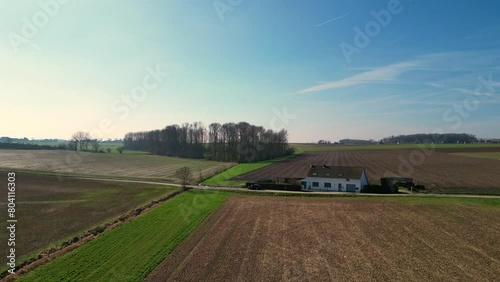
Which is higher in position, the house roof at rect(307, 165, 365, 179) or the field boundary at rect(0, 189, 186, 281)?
the house roof at rect(307, 165, 365, 179)

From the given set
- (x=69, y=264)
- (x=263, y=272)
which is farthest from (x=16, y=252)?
(x=263, y=272)

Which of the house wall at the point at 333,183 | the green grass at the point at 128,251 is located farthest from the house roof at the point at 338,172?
the green grass at the point at 128,251

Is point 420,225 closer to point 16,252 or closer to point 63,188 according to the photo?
point 16,252

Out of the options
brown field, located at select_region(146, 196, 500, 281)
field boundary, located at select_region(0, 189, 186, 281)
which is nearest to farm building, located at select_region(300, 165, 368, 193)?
brown field, located at select_region(146, 196, 500, 281)

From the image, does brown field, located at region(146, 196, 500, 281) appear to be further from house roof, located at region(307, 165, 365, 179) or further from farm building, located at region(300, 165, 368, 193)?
house roof, located at region(307, 165, 365, 179)

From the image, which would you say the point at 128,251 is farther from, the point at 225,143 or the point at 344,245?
the point at 225,143

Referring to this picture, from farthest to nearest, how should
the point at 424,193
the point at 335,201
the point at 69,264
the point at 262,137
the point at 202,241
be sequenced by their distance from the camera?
the point at 262,137 → the point at 424,193 → the point at 335,201 → the point at 202,241 → the point at 69,264

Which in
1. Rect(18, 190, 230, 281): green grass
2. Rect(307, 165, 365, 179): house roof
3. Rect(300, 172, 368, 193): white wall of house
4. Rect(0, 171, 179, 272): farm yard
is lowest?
Rect(18, 190, 230, 281): green grass
